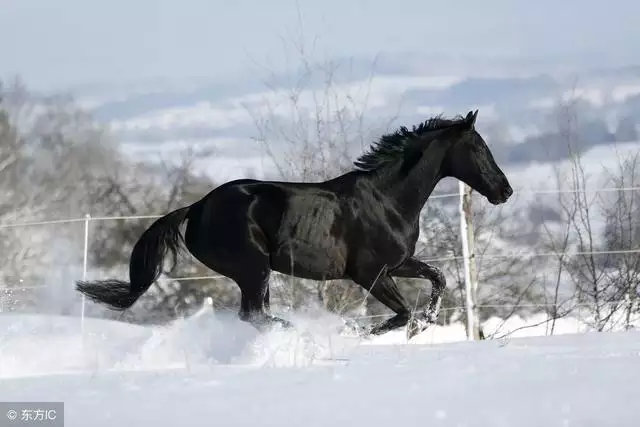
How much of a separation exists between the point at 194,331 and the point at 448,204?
28.2 ft

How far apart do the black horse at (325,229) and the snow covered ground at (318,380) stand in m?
0.47

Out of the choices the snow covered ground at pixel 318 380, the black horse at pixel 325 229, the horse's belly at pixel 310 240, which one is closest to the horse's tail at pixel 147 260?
the black horse at pixel 325 229

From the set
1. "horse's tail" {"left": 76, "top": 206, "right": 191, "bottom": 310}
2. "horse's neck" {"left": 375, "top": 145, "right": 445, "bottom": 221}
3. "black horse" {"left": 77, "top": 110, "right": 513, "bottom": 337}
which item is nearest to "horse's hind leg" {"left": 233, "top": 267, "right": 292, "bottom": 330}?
"black horse" {"left": 77, "top": 110, "right": 513, "bottom": 337}

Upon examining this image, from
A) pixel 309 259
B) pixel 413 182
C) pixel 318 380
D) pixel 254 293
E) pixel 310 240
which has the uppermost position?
pixel 413 182

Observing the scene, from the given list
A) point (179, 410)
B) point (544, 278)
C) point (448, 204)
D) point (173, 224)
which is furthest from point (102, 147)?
point (179, 410)

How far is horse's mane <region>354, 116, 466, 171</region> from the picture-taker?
5.33 m

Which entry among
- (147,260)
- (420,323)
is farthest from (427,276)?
(147,260)

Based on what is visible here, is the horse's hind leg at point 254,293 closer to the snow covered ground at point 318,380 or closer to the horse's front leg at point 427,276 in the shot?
the snow covered ground at point 318,380

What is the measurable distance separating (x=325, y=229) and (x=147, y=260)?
1090 mm

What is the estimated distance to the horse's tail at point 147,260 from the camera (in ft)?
17.0

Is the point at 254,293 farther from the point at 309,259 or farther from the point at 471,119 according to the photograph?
the point at 471,119

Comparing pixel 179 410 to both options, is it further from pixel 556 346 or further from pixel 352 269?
pixel 352 269

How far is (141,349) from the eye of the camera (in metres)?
4.25

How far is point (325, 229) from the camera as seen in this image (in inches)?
195
